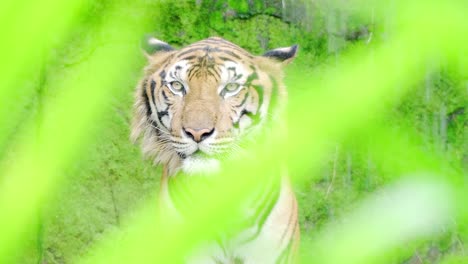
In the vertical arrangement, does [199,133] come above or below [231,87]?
below

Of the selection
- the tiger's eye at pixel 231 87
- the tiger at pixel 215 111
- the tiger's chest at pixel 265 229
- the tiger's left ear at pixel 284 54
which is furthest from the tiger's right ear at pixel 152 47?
the tiger's chest at pixel 265 229

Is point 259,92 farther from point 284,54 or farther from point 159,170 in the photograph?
point 159,170

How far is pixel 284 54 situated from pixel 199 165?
0.60 metres

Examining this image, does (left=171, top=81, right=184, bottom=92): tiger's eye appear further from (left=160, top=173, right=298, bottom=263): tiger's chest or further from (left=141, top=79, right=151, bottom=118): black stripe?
(left=160, top=173, right=298, bottom=263): tiger's chest

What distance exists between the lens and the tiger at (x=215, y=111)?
8.66 feet

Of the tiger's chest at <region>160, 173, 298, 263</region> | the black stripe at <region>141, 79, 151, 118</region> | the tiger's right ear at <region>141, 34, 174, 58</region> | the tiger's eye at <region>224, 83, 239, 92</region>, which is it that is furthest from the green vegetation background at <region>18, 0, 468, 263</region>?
the tiger's eye at <region>224, 83, 239, 92</region>

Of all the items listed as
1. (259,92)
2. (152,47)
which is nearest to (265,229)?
(259,92)

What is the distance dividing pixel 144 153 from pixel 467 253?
2056mm

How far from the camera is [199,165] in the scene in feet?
7.86

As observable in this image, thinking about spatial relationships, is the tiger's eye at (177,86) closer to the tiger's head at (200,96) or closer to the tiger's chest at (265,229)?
the tiger's head at (200,96)

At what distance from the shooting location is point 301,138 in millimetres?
444

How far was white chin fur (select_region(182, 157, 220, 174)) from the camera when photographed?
211 cm

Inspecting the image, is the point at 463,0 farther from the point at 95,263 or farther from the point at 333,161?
the point at 333,161

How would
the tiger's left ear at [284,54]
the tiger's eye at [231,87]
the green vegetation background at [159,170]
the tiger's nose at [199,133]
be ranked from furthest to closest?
1. the green vegetation background at [159,170]
2. the tiger's eye at [231,87]
3. the tiger's left ear at [284,54]
4. the tiger's nose at [199,133]
